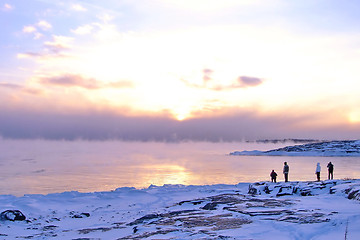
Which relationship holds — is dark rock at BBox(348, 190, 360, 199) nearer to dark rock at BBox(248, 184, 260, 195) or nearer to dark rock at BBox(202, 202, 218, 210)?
dark rock at BBox(202, 202, 218, 210)

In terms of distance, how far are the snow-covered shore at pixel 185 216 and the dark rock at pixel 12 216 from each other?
0.23m

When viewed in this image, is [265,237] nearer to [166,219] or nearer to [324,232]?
[324,232]

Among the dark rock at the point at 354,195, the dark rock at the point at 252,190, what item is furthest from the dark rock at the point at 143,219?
the dark rock at the point at 252,190

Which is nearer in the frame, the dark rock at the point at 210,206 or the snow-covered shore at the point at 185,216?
the snow-covered shore at the point at 185,216

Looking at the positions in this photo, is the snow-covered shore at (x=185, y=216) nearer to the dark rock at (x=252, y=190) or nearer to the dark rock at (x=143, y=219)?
the dark rock at (x=143, y=219)

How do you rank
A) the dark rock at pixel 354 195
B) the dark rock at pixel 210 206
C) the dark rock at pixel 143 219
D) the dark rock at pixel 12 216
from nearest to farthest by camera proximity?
1. the dark rock at pixel 143 219
2. the dark rock at pixel 12 216
3. the dark rock at pixel 354 195
4. the dark rock at pixel 210 206

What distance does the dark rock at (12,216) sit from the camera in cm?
1542

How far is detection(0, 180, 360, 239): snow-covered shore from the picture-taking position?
11.0 meters

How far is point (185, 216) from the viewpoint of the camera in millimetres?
14609

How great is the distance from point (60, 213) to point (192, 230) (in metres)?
9.40

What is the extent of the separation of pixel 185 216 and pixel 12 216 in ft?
26.2

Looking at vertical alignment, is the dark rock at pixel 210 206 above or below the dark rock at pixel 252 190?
above

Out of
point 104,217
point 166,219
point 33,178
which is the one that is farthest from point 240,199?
point 33,178

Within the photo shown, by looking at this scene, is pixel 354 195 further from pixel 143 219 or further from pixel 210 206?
pixel 143 219
